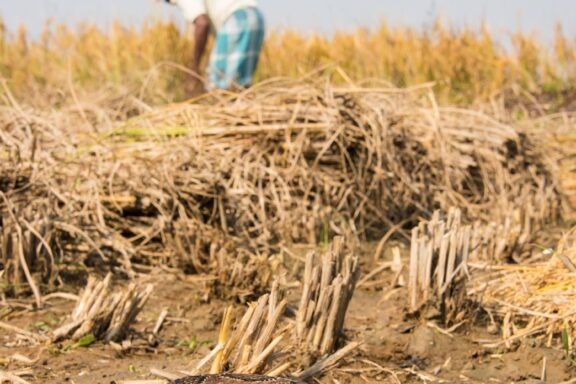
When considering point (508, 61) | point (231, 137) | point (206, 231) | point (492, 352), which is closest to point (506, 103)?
point (508, 61)

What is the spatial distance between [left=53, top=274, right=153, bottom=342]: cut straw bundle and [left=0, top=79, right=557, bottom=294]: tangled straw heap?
541mm

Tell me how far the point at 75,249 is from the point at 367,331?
1317 mm

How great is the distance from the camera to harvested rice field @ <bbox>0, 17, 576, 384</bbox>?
7.93 ft

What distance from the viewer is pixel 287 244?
3945 mm

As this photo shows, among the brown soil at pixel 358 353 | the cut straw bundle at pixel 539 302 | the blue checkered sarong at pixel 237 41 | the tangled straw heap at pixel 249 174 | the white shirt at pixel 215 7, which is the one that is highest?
the white shirt at pixel 215 7

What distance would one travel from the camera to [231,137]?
4.36 metres

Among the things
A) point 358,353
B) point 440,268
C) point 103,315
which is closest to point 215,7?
point 440,268

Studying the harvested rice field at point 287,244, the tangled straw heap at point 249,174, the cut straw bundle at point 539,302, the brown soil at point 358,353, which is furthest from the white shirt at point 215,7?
the cut straw bundle at point 539,302

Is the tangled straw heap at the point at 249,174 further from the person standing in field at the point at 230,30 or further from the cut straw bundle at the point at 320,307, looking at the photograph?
the person standing in field at the point at 230,30

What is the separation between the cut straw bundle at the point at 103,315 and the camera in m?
2.55

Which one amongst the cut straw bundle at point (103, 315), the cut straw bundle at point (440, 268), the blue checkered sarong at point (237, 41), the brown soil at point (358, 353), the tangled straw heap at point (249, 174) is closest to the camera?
the brown soil at point (358, 353)

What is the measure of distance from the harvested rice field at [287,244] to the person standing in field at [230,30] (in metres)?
1.82

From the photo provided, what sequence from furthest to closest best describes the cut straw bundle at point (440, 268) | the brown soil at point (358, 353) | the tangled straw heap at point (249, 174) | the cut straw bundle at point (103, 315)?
the tangled straw heap at point (249, 174) → the cut straw bundle at point (440, 268) → the cut straw bundle at point (103, 315) → the brown soil at point (358, 353)

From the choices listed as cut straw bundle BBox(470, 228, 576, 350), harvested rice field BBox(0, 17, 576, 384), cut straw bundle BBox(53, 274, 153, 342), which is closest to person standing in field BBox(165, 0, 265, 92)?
harvested rice field BBox(0, 17, 576, 384)
